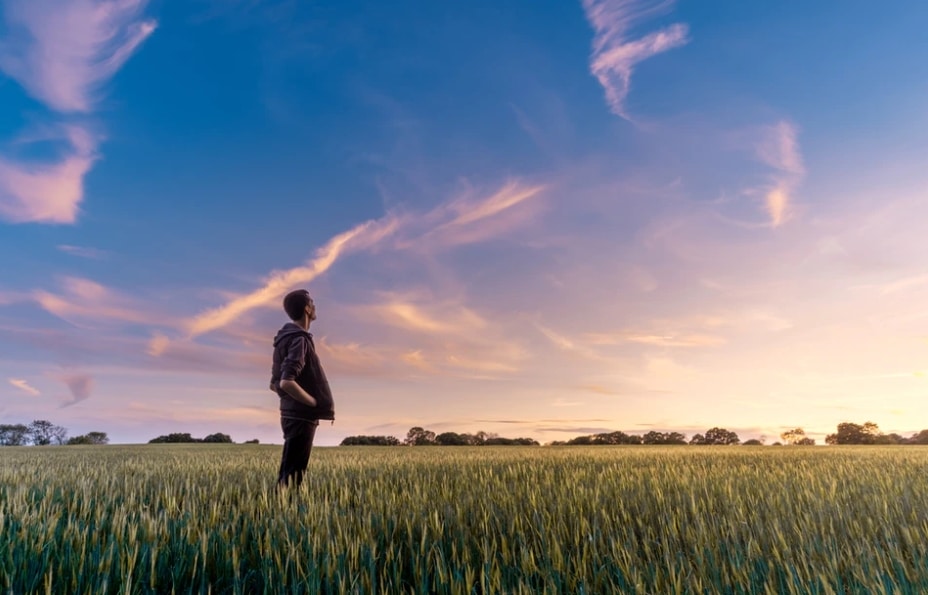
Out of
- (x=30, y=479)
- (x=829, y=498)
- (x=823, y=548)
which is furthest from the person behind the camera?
(x=30, y=479)

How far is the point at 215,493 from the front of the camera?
6164 millimetres

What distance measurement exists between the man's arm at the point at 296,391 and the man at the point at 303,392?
1cm

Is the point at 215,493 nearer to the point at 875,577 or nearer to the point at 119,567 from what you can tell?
the point at 119,567

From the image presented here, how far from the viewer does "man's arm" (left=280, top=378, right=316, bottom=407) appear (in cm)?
541

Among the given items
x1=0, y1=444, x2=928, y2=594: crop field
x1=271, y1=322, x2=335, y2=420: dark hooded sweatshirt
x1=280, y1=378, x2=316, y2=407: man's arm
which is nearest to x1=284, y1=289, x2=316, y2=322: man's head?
x1=271, y1=322, x2=335, y2=420: dark hooded sweatshirt

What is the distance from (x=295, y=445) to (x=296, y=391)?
740mm

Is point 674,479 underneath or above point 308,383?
underneath

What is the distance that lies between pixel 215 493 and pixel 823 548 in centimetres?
572

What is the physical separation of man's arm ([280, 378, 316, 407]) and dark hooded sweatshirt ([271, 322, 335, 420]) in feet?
0.52

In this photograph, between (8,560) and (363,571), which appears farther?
(8,560)

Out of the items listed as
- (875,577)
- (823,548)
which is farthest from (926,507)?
(875,577)

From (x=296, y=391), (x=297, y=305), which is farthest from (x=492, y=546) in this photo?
(x=297, y=305)

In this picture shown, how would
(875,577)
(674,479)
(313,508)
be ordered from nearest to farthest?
(875,577) → (313,508) → (674,479)

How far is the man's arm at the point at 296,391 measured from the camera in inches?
213
